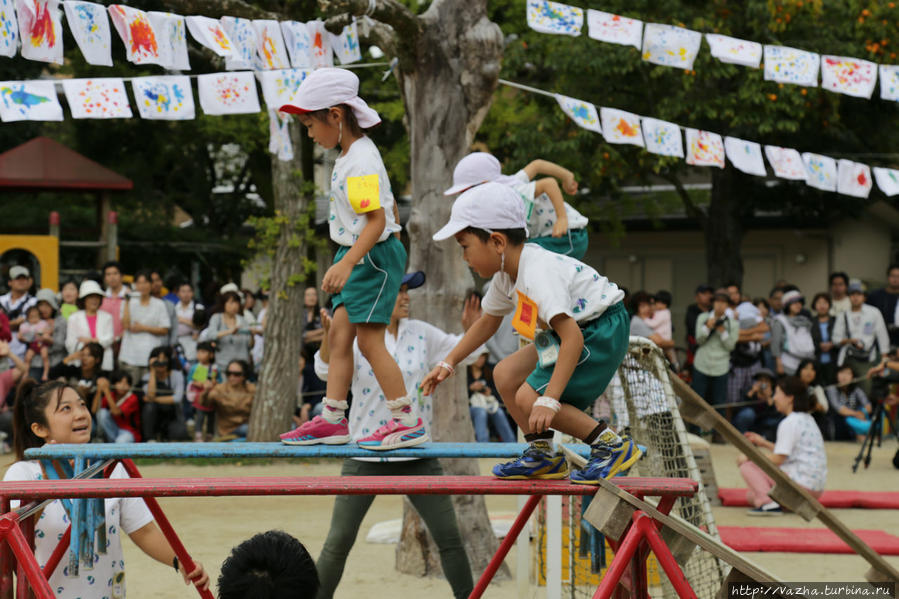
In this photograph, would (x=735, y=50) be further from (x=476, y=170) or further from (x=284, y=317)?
(x=284, y=317)

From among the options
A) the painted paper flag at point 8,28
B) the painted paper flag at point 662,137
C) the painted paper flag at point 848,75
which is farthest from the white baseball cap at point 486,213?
the painted paper flag at point 848,75

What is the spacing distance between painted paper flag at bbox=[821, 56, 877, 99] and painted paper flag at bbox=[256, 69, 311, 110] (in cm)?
421

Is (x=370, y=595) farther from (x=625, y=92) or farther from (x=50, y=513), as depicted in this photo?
(x=625, y=92)

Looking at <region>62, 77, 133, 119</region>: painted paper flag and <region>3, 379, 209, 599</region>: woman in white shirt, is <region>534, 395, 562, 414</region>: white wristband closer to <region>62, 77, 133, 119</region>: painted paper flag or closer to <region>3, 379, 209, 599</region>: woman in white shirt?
<region>3, 379, 209, 599</region>: woman in white shirt

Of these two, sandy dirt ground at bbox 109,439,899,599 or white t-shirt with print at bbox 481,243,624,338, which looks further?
sandy dirt ground at bbox 109,439,899,599

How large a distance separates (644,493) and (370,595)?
3334 millimetres

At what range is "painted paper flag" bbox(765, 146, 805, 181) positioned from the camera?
887cm

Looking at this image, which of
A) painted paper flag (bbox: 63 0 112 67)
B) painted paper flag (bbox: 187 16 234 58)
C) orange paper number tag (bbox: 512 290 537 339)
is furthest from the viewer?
painted paper flag (bbox: 187 16 234 58)

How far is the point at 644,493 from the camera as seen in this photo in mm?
3422

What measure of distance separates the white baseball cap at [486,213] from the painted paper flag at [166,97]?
394 cm

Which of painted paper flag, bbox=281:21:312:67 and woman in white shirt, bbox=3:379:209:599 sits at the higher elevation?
painted paper flag, bbox=281:21:312:67

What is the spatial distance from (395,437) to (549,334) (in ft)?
2.97

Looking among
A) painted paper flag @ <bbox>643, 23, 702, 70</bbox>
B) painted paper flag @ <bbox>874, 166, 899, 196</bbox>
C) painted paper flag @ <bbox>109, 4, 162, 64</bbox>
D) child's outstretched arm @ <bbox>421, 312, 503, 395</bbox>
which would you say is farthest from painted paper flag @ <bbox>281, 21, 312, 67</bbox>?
painted paper flag @ <bbox>874, 166, 899, 196</bbox>

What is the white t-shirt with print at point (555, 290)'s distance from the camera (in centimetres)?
363
